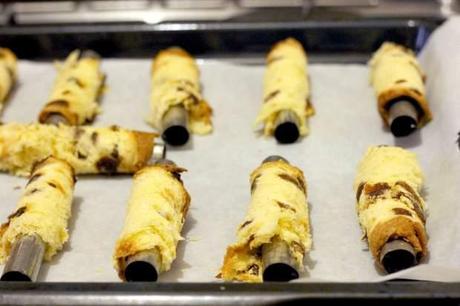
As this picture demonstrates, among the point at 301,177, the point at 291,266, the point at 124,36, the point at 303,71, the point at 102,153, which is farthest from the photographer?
the point at 124,36

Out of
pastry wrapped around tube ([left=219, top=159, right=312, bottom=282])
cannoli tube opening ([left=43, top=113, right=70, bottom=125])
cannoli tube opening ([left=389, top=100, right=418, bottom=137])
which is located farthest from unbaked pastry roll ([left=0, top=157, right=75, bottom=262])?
cannoli tube opening ([left=389, top=100, right=418, bottom=137])

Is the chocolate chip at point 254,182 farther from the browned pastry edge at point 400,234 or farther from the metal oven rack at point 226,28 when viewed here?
the metal oven rack at point 226,28

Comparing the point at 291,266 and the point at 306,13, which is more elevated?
the point at 306,13

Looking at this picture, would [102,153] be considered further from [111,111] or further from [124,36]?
[124,36]

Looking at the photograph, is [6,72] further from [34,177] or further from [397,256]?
[397,256]

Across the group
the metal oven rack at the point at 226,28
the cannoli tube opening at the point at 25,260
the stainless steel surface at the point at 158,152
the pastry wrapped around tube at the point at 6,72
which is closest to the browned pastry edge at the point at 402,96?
the metal oven rack at the point at 226,28

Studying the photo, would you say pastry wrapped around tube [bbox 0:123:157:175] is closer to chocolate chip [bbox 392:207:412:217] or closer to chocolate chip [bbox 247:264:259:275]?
chocolate chip [bbox 247:264:259:275]

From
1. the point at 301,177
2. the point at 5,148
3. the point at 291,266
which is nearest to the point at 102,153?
the point at 5,148
